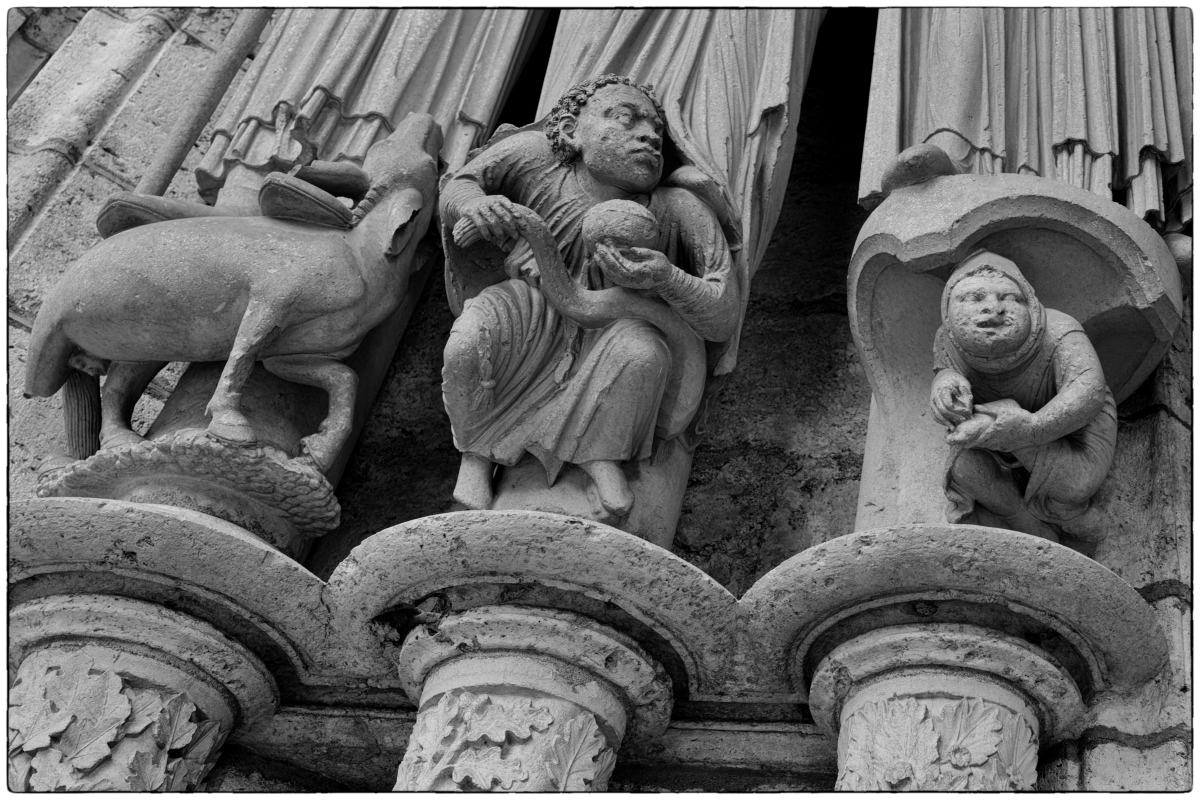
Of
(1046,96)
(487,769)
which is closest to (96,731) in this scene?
(487,769)

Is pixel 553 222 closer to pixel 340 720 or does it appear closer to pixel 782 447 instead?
pixel 782 447

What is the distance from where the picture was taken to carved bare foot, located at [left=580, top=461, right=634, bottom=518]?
2.92m

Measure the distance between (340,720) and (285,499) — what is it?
1.37ft

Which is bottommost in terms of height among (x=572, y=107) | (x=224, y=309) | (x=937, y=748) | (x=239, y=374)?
(x=937, y=748)

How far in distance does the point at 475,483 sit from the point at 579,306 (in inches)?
14.5

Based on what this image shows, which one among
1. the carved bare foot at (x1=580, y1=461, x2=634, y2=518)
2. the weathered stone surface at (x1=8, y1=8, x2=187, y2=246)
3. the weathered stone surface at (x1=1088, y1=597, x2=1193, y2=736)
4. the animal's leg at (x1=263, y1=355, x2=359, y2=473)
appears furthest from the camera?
the weathered stone surface at (x1=8, y1=8, x2=187, y2=246)

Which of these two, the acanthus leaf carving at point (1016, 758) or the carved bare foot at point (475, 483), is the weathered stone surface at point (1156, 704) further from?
the carved bare foot at point (475, 483)

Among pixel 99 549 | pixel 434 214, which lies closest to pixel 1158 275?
pixel 434 214

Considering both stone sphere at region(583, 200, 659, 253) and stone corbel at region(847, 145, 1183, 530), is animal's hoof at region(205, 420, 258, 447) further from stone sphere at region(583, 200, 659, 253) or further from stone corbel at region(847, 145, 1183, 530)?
stone corbel at region(847, 145, 1183, 530)

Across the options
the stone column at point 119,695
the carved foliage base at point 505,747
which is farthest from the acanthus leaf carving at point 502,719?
the stone column at point 119,695

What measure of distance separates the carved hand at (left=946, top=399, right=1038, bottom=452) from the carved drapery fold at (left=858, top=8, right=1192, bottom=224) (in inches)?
24.6

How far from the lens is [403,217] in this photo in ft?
10.9

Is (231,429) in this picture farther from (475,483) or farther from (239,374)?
(475,483)

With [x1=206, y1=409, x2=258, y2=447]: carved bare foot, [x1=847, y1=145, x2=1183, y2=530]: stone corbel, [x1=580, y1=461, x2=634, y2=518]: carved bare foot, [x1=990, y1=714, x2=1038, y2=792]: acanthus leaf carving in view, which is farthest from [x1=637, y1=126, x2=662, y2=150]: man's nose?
[x1=990, y1=714, x2=1038, y2=792]: acanthus leaf carving
